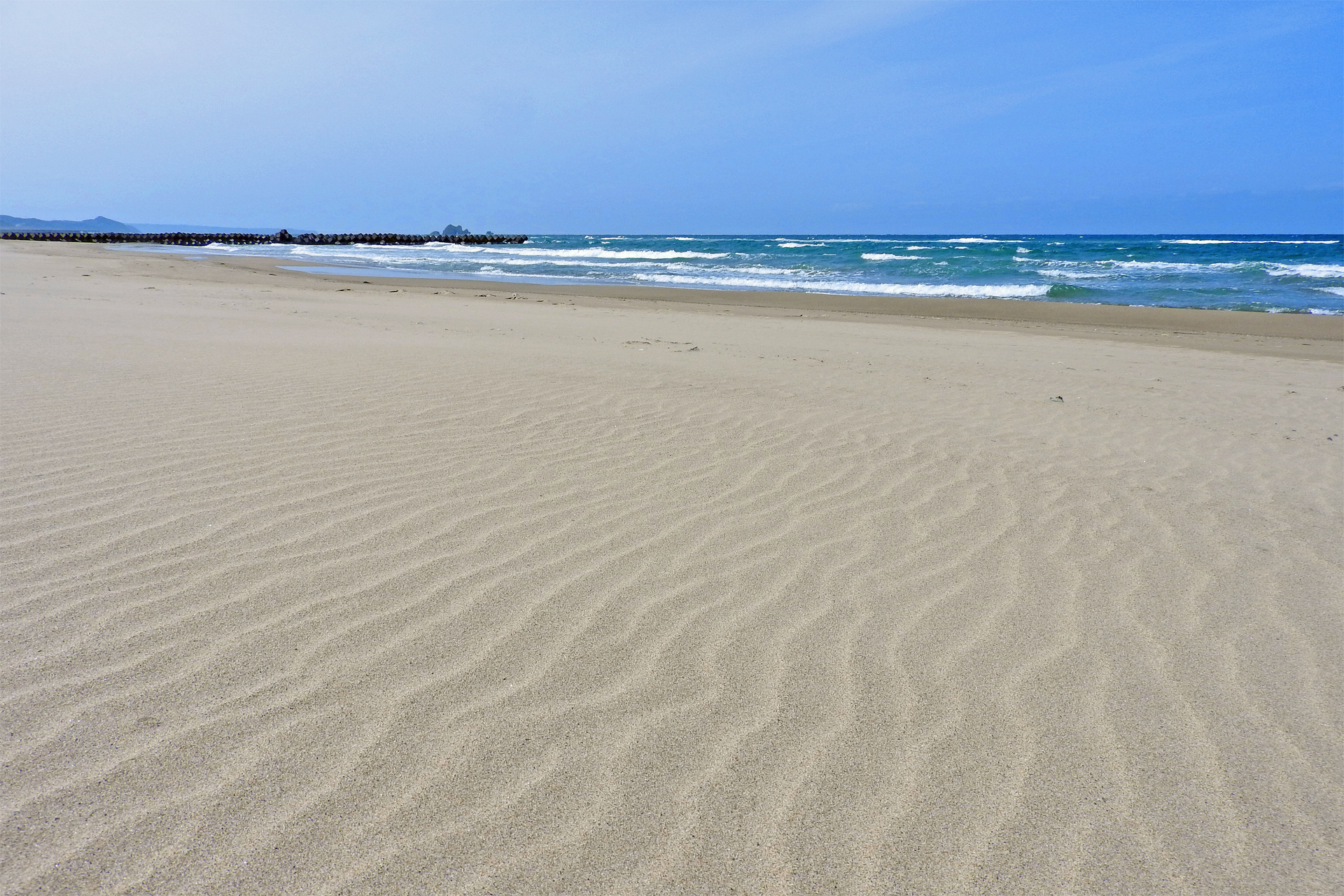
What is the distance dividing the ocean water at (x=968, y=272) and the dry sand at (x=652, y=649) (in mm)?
18129

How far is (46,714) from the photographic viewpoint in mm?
2344

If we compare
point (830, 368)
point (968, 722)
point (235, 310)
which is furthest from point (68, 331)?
point (968, 722)

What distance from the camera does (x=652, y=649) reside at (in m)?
2.84

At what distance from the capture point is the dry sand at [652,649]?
1.97 metres

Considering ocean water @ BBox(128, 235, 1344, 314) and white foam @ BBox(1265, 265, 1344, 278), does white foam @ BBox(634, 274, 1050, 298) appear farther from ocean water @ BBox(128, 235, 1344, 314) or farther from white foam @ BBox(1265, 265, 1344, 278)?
white foam @ BBox(1265, 265, 1344, 278)

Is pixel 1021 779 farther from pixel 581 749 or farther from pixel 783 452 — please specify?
pixel 783 452

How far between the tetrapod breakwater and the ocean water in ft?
68.6

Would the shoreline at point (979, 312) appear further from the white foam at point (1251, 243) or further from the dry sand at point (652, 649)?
the white foam at point (1251, 243)

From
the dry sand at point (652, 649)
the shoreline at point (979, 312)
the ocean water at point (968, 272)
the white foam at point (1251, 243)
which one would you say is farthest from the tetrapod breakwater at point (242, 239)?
the white foam at point (1251, 243)

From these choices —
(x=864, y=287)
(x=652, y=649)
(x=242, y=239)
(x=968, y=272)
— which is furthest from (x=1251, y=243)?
(x=242, y=239)

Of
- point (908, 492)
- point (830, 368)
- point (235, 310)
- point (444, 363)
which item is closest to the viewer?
point (908, 492)

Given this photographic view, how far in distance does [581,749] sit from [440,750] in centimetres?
37

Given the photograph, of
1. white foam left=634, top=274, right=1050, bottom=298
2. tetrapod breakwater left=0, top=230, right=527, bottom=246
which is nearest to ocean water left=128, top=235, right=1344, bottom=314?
white foam left=634, top=274, right=1050, bottom=298

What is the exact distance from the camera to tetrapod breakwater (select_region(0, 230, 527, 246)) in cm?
5569
